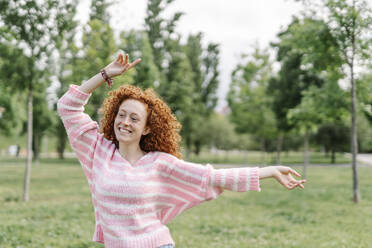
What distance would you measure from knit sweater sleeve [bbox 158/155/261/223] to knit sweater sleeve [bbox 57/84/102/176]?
591mm

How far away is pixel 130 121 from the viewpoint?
2.57 metres

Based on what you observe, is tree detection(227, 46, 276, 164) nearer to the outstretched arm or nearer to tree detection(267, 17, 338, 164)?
tree detection(267, 17, 338, 164)

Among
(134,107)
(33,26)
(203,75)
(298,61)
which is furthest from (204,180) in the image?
(203,75)

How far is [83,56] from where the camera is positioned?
15.8 m

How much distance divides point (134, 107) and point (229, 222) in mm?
6729

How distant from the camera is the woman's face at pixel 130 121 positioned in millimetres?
2553

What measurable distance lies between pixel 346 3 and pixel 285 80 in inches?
330

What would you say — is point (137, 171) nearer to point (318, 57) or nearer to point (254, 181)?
point (254, 181)

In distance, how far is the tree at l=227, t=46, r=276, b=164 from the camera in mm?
26672

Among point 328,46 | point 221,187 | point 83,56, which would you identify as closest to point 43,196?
point 83,56

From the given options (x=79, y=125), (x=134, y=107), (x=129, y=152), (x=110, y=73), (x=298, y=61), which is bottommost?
(x=129, y=152)

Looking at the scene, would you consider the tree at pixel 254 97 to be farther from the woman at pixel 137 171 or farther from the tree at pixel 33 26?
the woman at pixel 137 171

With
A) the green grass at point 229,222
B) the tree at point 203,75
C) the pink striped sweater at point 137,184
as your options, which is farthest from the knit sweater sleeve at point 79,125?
the tree at point 203,75

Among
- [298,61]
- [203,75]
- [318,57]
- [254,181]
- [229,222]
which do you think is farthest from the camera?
[203,75]
